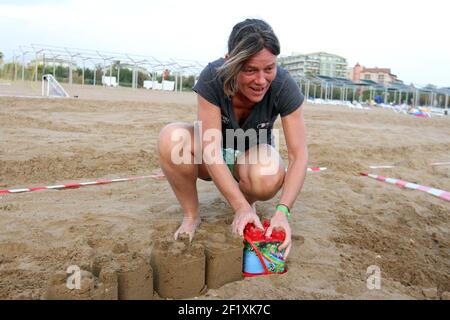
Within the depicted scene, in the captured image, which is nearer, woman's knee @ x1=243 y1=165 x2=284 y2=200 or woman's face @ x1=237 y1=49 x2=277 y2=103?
woman's face @ x1=237 y1=49 x2=277 y2=103

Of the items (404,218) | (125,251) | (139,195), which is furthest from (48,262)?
(404,218)

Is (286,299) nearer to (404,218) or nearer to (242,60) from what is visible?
(242,60)

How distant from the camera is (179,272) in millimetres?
1650

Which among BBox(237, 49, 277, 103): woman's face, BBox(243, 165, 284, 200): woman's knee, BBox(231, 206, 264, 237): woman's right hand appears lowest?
BBox(231, 206, 264, 237): woman's right hand

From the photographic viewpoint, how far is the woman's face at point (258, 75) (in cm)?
193

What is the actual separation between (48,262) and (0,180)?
6.65 ft

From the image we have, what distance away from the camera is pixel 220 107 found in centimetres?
220

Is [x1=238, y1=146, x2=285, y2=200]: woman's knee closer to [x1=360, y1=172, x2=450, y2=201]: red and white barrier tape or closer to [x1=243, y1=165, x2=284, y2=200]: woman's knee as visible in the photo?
[x1=243, y1=165, x2=284, y2=200]: woman's knee

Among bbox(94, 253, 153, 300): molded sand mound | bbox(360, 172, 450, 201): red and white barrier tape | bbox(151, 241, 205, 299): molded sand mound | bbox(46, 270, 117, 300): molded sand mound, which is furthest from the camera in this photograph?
bbox(360, 172, 450, 201): red and white barrier tape

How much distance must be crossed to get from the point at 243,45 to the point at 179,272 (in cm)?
107

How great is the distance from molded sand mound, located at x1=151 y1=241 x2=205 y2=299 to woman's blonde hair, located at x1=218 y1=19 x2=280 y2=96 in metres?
0.85

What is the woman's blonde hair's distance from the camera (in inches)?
74.6
